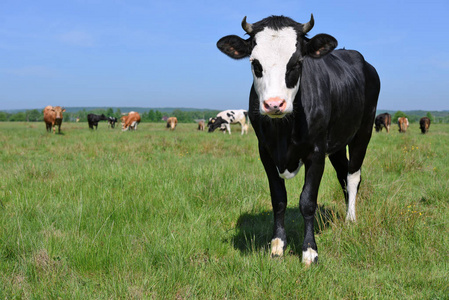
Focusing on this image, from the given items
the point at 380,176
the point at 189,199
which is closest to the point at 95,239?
the point at 189,199

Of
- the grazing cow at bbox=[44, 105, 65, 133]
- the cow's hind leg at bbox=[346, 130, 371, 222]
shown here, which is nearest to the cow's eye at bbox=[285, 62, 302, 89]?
the cow's hind leg at bbox=[346, 130, 371, 222]

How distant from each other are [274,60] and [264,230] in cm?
196

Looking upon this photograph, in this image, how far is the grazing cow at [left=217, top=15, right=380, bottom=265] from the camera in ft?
9.32

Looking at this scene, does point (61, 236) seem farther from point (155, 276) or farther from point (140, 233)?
point (155, 276)

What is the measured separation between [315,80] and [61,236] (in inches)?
112

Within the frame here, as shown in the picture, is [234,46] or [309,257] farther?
[234,46]

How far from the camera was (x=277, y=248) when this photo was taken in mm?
3303

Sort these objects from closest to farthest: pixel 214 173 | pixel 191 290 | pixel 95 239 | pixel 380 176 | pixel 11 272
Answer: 1. pixel 191 290
2. pixel 11 272
3. pixel 95 239
4. pixel 214 173
5. pixel 380 176

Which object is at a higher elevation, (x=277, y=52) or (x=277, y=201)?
(x=277, y=52)

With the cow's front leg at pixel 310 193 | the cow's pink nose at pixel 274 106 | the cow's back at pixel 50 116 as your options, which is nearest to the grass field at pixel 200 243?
the cow's front leg at pixel 310 193

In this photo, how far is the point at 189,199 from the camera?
4.52m

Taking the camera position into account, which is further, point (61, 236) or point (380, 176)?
point (380, 176)

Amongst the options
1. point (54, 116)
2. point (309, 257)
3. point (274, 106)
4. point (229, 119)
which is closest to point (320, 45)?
point (274, 106)

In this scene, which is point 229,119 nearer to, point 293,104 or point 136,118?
point 136,118
